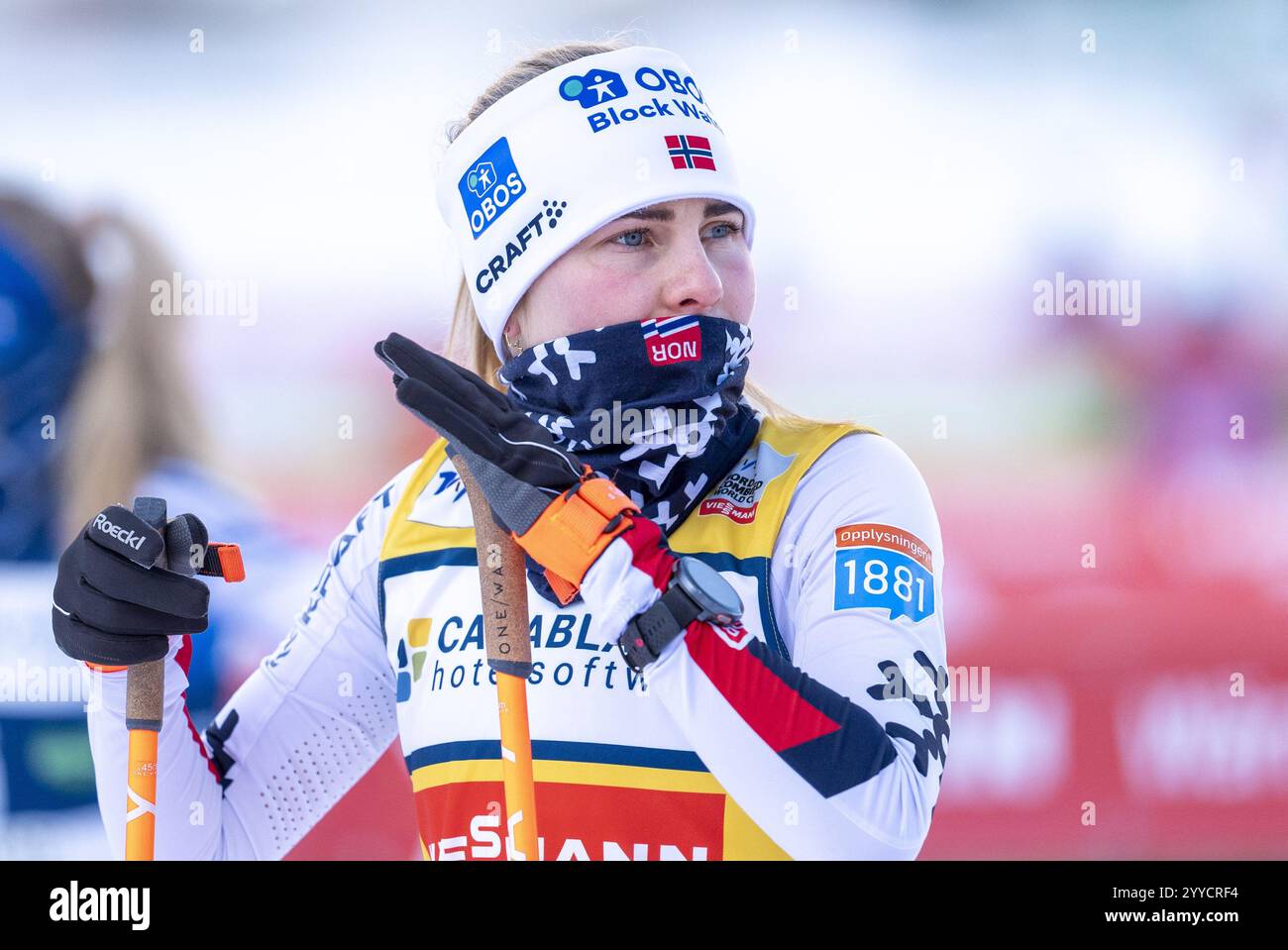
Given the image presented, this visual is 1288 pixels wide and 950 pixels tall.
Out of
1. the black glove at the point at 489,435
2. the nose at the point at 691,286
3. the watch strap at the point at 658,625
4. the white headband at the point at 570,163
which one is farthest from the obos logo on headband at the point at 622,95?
the watch strap at the point at 658,625

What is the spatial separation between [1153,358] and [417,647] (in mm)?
1931

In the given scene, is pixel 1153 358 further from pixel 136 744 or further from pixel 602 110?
pixel 136 744

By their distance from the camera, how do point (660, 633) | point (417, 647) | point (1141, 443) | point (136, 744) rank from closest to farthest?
1. point (660, 633)
2. point (136, 744)
3. point (417, 647)
4. point (1141, 443)

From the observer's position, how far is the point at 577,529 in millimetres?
1122

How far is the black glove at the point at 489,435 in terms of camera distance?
45.3 inches

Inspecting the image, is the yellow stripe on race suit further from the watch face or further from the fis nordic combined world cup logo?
the fis nordic combined world cup logo

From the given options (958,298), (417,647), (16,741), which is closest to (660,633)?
(417,647)

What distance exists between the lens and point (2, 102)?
111 inches

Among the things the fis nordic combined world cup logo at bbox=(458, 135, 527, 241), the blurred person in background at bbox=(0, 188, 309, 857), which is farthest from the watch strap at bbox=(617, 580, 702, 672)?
the blurred person in background at bbox=(0, 188, 309, 857)

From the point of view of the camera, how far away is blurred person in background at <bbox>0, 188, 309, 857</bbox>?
2686mm

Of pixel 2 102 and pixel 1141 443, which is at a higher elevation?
pixel 2 102

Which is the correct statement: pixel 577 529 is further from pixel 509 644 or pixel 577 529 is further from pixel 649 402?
pixel 649 402
